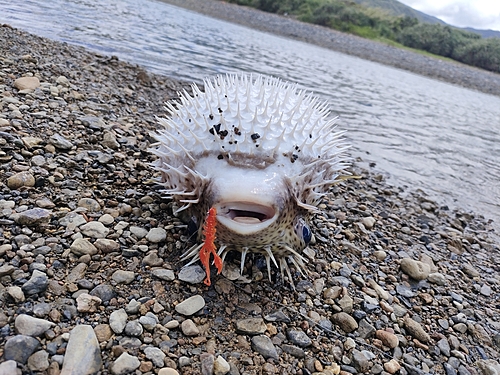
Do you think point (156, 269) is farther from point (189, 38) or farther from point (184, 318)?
point (189, 38)

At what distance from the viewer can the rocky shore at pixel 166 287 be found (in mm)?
1842

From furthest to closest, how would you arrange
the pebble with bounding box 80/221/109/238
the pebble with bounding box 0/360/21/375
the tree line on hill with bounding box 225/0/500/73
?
the tree line on hill with bounding box 225/0/500/73 < the pebble with bounding box 80/221/109/238 < the pebble with bounding box 0/360/21/375

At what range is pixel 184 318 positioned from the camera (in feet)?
6.77

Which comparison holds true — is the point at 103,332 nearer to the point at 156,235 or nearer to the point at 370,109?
the point at 156,235

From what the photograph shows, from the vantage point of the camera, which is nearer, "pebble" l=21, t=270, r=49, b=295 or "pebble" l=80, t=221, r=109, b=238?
"pebble" l=21, t=270, r=49, b=295

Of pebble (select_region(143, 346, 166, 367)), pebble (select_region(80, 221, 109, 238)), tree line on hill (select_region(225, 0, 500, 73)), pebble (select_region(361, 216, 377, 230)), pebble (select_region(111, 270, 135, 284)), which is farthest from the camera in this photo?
tree line on hill (select_region(225, 0, 500, 73))

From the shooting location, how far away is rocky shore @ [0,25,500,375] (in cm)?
184

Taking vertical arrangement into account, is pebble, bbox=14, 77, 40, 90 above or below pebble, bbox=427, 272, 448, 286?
above

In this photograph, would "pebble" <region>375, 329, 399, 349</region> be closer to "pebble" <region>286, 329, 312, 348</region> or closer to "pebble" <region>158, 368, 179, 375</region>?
"pebble" <region>286, 329, 312, 348</region>

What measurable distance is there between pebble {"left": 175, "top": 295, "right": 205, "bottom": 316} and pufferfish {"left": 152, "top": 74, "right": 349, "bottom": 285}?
0.24 meters

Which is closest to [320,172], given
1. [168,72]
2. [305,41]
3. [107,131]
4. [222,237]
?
[222,237]

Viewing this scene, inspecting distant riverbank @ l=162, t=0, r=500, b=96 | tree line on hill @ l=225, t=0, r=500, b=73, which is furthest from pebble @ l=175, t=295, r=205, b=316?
tree line on hill @ l=225, t=0, r=500, b=73

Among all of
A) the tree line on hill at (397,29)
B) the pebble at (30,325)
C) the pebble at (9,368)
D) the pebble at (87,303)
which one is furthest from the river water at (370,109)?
the tree line on hill at (397,29)

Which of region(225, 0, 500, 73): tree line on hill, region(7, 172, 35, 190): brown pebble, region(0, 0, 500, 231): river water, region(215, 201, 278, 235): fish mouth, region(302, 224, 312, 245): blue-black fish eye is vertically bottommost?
region(0, 0, 500, 231): river water
